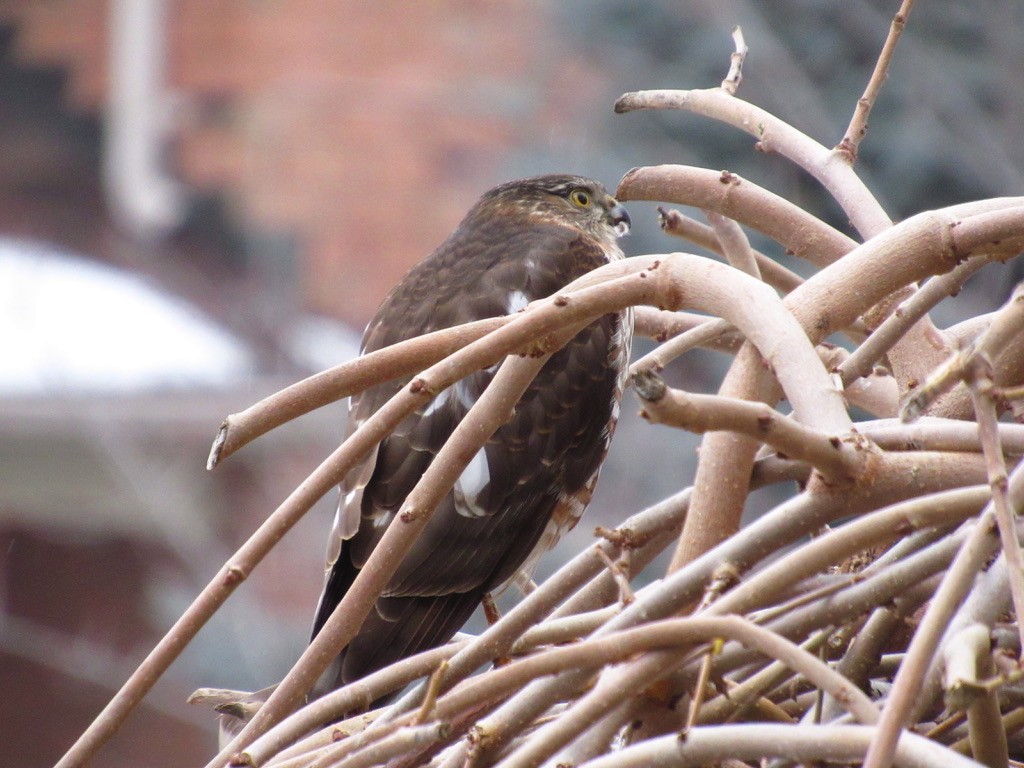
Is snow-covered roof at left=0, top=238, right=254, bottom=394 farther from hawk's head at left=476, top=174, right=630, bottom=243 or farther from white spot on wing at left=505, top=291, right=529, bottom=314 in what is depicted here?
white spot on wing at left=505, top=291, right=529, bottom=314

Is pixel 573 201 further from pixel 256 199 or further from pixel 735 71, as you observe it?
pixel 256 199

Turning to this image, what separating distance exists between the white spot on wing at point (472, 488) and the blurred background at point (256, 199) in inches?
94.2

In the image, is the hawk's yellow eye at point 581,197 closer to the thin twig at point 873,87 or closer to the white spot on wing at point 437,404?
the white spot on wing at point 437,404

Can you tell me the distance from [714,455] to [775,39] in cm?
418

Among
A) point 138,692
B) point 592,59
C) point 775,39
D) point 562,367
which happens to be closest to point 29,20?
point 592,59

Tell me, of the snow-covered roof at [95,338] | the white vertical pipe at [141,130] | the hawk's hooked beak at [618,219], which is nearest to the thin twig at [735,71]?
the hawk's hooked beak at [618,219]

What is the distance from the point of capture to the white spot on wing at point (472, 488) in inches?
86.4

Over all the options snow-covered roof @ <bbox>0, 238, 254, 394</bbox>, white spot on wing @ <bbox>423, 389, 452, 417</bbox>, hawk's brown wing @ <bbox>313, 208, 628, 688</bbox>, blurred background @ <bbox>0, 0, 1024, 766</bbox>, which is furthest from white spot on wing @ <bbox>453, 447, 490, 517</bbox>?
snow-covered roof @ <bbox>0, 238, 254, 394</bbox>

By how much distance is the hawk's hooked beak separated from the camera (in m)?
2.88

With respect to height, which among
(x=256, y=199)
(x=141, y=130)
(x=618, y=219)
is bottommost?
(x=618, y=219)

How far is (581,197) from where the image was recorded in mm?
2918

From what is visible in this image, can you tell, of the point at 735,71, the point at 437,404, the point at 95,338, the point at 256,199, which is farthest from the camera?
the point at 256,199

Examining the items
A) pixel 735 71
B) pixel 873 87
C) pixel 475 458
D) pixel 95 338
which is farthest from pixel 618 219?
pixel 95 338

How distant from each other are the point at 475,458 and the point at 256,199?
4.98 meters
